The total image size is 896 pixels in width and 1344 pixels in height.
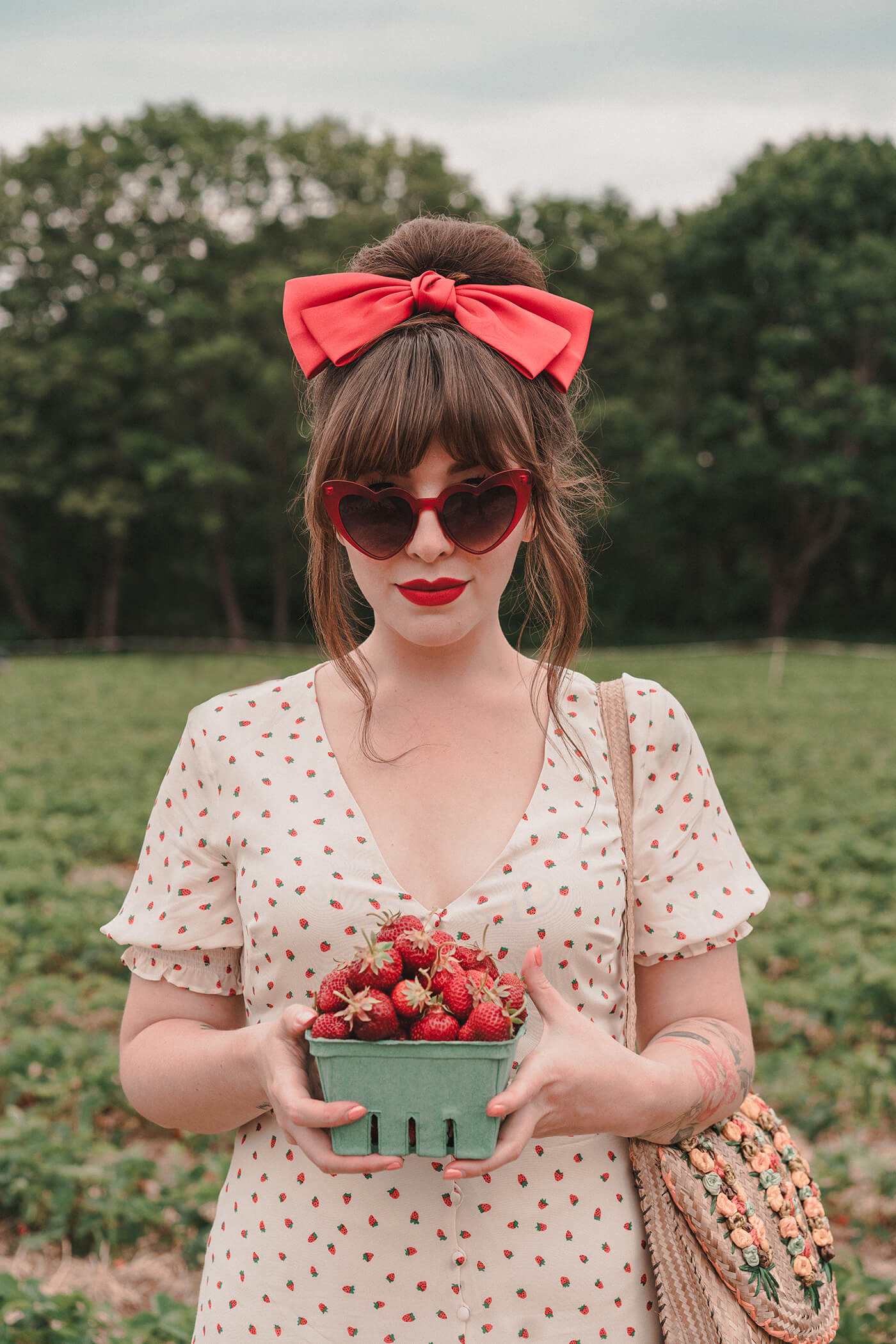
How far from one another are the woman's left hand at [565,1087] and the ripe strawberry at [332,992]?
197 millimetres

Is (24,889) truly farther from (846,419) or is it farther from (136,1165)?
(846,419)

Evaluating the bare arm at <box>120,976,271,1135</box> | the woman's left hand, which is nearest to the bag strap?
the woman's left hand

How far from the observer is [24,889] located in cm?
669

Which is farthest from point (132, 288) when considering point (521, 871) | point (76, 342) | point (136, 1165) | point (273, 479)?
point (521, 871)

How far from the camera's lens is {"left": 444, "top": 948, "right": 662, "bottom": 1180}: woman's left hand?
1.25 meters

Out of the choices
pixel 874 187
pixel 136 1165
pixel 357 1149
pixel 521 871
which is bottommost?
pixel 136 1165

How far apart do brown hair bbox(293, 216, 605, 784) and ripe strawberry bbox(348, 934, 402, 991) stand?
37 centimetres

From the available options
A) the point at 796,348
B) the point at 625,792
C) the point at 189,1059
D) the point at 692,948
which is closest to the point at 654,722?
the point at 625,792

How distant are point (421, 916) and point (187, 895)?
0.33m

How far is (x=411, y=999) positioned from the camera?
4.17 feet

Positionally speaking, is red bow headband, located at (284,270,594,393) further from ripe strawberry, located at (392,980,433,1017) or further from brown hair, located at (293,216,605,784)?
ripe strawberry, located at (392,980,433,1017)

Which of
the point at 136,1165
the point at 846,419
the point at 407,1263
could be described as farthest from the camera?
the point at 846,419

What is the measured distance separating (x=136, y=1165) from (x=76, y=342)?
30361mm

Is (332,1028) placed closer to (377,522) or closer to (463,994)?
(463,994)
